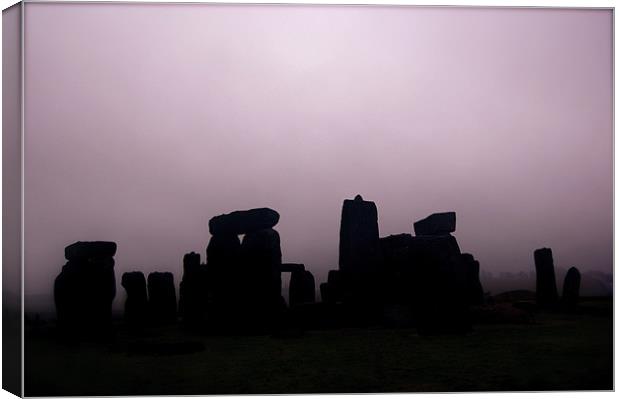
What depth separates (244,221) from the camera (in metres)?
8.52

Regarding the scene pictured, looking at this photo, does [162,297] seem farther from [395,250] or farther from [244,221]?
[395,250]

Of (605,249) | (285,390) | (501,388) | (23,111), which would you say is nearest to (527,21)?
(605,249)

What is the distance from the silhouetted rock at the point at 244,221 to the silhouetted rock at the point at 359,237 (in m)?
0.65

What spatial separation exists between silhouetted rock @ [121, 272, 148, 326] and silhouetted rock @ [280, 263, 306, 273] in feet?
4.14

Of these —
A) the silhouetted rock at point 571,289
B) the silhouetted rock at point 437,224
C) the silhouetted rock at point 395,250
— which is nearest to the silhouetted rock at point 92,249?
the silhouetted rock at point 395,250

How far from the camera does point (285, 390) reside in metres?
8.34

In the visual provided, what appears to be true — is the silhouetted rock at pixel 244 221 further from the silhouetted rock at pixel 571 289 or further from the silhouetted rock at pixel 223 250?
the silhouetted rock at pixel 571 289

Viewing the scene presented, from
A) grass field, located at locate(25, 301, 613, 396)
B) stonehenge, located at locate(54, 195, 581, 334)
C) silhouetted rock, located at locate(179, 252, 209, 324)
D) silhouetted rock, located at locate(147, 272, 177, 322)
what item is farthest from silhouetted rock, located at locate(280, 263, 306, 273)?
silhouetted rock, located at locate(147, 272, 177, 322)

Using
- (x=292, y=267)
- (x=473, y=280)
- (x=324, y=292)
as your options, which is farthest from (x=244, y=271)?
(x=473, y=280)

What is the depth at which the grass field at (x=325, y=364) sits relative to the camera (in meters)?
8.32

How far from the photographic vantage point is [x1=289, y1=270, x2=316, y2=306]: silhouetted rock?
8477 mm

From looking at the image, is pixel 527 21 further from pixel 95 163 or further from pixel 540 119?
pixel 95 163

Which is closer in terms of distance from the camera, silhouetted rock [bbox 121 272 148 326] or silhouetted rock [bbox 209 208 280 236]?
silhouetted rock [bbox 121 272 148 326]

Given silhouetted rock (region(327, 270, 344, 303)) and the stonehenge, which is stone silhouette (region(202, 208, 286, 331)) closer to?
the stonehenge
